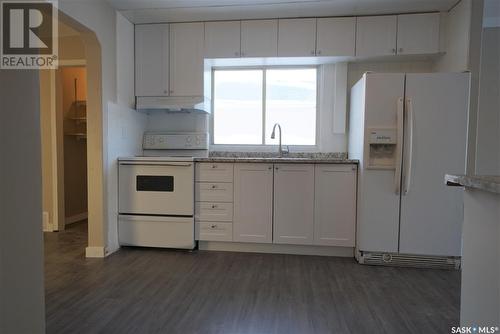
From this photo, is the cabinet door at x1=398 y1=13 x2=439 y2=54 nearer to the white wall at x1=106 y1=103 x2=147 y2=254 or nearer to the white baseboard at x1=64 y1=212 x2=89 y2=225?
the white wall at x1=106 y1=103 x2=147 y2=254

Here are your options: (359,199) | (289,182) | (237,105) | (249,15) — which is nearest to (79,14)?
(249,15)

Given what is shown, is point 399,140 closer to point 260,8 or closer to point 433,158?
point 433,158

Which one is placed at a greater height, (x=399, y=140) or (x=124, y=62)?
(x=124, y=62)

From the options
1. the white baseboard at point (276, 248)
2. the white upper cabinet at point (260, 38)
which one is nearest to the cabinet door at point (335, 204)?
the white baseboard at point (276, 248)

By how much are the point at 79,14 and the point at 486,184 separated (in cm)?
290

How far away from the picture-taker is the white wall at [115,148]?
9.77 feet

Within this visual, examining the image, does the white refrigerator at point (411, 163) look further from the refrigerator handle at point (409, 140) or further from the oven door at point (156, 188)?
the oven door at point (156, 188)

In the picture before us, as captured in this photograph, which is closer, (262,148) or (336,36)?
(336,36)

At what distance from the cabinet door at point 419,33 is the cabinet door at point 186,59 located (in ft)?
6.71

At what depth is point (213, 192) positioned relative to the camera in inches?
121

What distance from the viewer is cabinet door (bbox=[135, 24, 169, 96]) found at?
338cm

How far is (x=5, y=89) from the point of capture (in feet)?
3.28

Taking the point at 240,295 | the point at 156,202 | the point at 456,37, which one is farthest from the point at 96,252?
the point at 456,37

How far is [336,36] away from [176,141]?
6.81 feet
